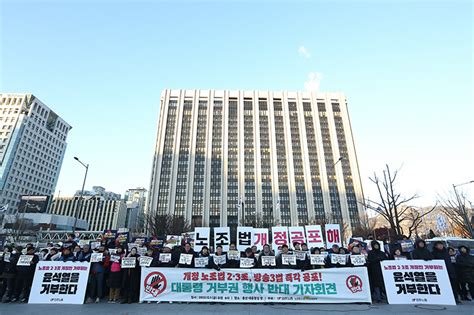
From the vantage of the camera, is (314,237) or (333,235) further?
(333,235)

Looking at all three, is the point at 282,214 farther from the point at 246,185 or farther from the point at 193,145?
the point at 193,145

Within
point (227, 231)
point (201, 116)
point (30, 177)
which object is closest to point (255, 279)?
point (227, 231)

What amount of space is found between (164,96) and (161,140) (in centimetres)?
1884

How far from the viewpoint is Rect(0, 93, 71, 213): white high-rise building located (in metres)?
82.1

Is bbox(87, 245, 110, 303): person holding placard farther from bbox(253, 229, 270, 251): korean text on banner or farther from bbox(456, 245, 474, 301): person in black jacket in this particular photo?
bbox(456, 245, 474, 301): person in black jacket

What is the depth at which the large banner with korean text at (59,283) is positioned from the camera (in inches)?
291

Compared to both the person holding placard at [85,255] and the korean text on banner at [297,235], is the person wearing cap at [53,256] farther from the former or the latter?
the korean text on banner at [297,235]

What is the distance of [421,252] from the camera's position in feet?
25.2

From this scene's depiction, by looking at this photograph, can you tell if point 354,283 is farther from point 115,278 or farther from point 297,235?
point 115,278

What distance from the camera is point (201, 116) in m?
89.7

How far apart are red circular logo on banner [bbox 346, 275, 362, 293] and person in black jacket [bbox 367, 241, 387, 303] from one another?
781 mm

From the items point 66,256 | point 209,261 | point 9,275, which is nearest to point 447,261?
point 209,261

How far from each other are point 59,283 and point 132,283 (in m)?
2.21

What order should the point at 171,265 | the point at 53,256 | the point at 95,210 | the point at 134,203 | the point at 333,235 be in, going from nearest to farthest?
Result: the point at 171,265
the point at 53,256
the point at 333,235
the point at 95,210
the point at 134,203
